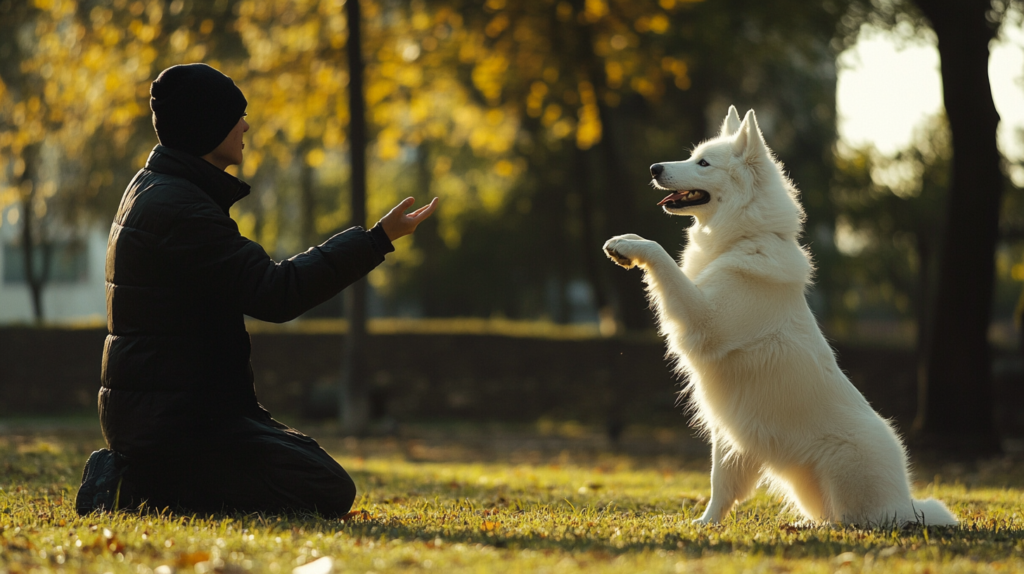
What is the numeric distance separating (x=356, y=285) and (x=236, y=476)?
9381 mm

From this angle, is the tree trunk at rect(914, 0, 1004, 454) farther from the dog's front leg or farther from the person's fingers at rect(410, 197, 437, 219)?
the person's fingers at rect(410, 197, 437, 219)

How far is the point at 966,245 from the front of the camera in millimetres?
11781

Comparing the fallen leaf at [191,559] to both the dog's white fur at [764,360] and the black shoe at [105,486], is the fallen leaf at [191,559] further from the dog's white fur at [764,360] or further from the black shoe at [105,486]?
the dog's white fur at [764,360]

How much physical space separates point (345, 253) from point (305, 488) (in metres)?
1.38

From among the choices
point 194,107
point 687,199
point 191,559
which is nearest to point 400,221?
point 194,107

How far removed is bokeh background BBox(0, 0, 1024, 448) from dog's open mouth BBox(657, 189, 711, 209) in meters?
3.23

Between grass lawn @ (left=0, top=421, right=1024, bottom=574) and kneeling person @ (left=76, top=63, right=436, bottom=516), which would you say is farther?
kneeling person @ (left=76, top=63, right=436, bottom=516)

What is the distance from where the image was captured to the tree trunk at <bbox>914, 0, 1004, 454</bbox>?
38.3 feet

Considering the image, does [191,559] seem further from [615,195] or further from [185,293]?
[615,195]

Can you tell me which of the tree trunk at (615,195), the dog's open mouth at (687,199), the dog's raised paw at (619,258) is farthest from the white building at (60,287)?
the dog's raised paw at (619,258)

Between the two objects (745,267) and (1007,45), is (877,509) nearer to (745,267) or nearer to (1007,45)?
(745,267)

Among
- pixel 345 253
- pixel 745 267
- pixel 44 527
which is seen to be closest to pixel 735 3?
pixel 745 267

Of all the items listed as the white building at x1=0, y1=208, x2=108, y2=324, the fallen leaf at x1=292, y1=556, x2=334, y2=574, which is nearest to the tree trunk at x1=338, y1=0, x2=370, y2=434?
the fallen leaf at x1=292, y1=556, x2=334, y2=574

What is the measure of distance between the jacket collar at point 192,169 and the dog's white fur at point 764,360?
2137 mm
